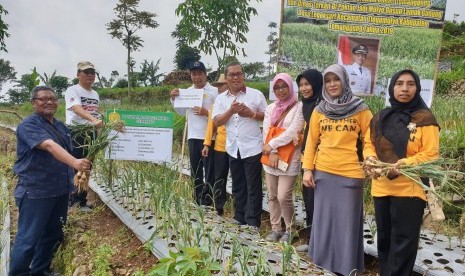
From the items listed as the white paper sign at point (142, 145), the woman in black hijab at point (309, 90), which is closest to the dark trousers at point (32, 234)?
the white paper sign at point (142, 145)

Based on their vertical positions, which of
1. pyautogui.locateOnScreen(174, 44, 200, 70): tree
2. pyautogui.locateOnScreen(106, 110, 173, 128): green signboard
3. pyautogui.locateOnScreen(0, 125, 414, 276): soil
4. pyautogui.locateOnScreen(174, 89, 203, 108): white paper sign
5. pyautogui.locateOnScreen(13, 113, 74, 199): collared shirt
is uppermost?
pyautogui.locateOnScreen(174, 44, 200, 70): tree

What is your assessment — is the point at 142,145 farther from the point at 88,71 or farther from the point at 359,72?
the point at 359,72

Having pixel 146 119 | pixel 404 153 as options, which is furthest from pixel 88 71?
pixel 404 153

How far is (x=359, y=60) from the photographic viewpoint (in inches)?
180

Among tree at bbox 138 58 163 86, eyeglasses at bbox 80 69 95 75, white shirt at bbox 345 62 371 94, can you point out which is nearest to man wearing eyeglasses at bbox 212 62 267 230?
eyeglasses at bbox 80 69 95 75

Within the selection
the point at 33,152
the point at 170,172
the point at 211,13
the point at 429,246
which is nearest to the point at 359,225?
the point at 429,246

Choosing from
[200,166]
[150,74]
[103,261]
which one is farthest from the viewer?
[150,74]

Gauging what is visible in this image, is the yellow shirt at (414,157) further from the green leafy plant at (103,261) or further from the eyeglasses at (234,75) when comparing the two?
the green leafy plant at (103,261)

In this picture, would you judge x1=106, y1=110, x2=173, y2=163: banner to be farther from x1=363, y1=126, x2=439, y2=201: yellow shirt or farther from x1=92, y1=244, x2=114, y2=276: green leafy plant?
x1=363, y1=126, x2=439, y2=201: yellow shirt

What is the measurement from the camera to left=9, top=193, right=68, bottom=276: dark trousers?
2.90 metres

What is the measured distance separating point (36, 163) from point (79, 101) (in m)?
1.16

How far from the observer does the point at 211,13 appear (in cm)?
730

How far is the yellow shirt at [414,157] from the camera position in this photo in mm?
2156

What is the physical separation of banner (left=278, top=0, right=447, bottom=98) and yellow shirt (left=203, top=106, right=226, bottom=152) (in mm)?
1309
